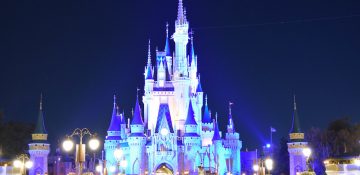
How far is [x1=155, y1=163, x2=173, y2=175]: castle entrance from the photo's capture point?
8353 centimetres

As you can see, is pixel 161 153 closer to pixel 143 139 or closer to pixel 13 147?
pixel 143 139

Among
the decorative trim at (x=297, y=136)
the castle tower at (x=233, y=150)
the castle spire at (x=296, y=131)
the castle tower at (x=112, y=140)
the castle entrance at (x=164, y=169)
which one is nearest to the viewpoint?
the decorative trim at (x=297, y=136)

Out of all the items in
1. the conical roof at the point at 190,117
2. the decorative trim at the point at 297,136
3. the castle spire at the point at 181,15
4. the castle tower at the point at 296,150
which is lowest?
the castle tower at the point at 296,150

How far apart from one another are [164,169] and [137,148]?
491cm

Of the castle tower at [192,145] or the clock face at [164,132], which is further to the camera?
the clock face at [164,132]

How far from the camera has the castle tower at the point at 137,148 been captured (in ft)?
272

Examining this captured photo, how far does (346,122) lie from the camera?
7744 cm

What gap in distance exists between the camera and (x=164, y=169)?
8444 centimetres

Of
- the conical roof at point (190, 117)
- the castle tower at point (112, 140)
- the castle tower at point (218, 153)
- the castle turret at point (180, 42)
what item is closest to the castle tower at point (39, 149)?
the castle tower at point (112, 140)

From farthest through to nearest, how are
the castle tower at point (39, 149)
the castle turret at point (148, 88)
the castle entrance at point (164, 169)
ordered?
the castle turret at point (148, 88)
the castle entrance at point (164, 169)
the castle tower at point (39, 149)

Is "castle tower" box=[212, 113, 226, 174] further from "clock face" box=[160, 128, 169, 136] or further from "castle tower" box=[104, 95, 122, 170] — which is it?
"castle tower" box=[104, 95, 122, 170]

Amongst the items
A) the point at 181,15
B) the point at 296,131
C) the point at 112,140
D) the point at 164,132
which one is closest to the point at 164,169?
the point at 164,132

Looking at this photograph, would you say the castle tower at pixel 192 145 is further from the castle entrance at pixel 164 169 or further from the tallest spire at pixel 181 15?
the tallest spire at pixel 181 15

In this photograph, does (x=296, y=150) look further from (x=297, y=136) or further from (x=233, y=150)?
(x=233, y=150)
